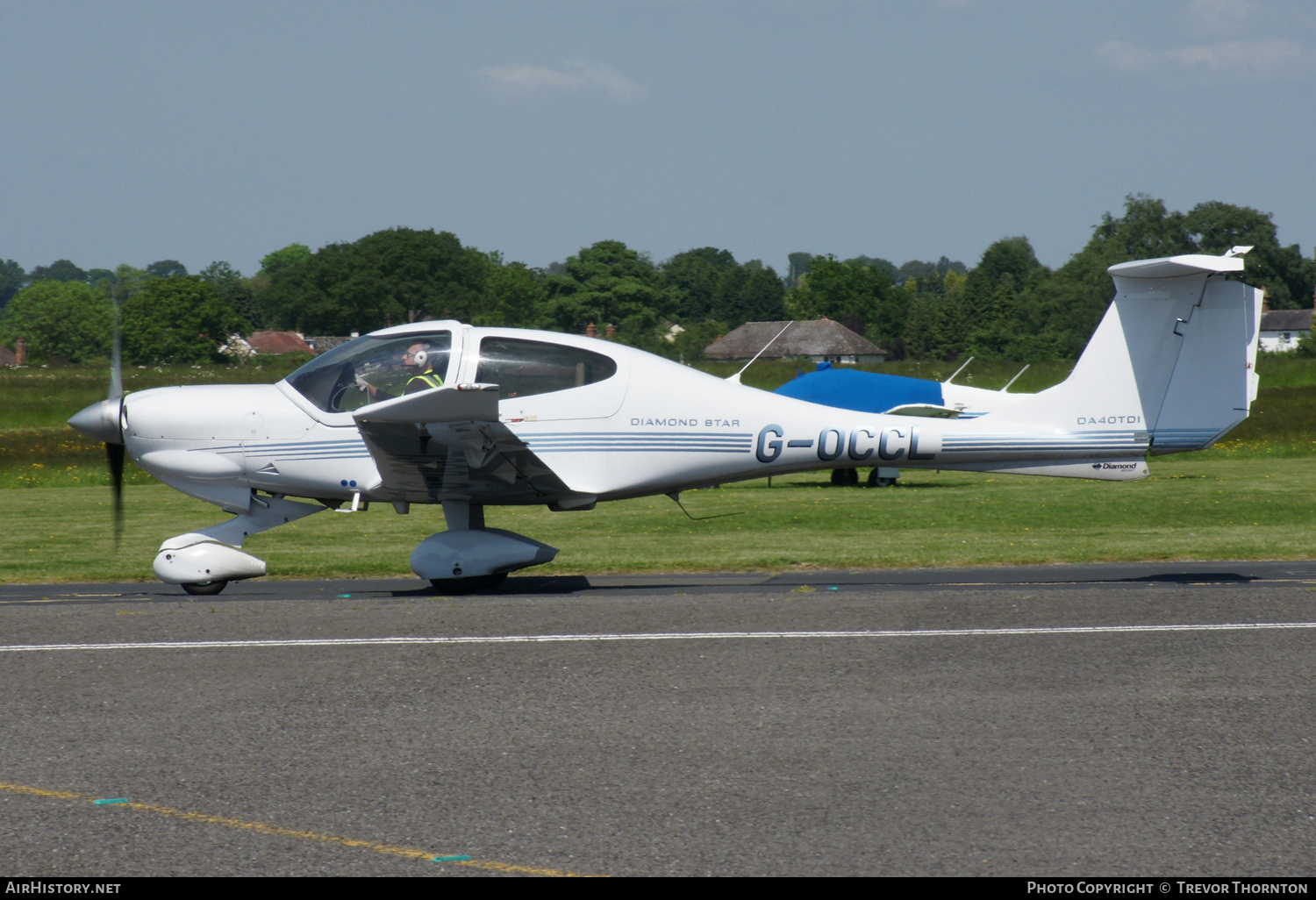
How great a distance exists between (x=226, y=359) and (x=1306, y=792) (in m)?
38.0

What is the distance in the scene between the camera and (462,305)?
2739 cm

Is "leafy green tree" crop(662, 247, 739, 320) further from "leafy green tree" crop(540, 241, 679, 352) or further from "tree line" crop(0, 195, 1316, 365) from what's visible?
"leafy green tree" crop(540, 241, 679, 352)

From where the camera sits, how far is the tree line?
28.8 meters

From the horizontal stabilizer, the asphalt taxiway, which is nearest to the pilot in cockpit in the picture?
the asphalt taxiway

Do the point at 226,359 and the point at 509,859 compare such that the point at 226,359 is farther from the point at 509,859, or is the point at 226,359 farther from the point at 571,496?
the point at 509,859

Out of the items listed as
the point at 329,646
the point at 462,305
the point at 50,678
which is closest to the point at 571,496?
the point at 329,646

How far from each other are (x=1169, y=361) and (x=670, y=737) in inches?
267

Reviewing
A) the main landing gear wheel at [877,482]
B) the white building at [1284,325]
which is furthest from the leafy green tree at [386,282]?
the white building at [1284,325]

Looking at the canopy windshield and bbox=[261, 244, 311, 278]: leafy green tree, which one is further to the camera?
bbox=[261, 244, 311, 278]: leafy green tree

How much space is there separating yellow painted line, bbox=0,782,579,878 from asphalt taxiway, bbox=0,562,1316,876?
0.5 inches

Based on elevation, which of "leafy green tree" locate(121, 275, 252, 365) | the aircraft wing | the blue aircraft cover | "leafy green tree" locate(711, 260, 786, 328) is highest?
"leafy green tree" locate(711, 260, 786, 328)

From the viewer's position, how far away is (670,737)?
5.62 meters

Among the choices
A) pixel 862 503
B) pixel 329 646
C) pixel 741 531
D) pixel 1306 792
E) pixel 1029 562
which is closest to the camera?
pixel 1306 792

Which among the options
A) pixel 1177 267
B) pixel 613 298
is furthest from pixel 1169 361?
pixel 613 298
